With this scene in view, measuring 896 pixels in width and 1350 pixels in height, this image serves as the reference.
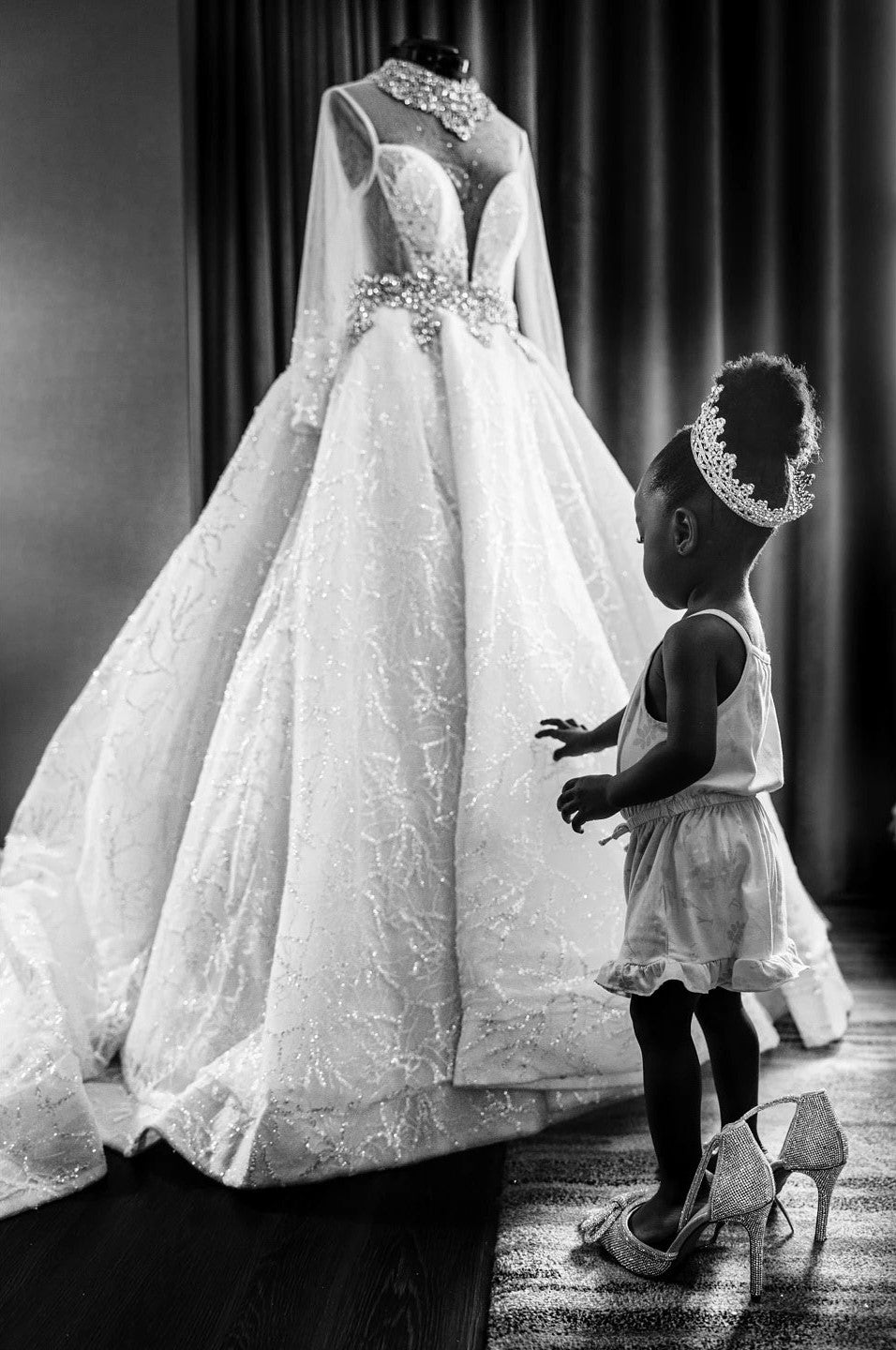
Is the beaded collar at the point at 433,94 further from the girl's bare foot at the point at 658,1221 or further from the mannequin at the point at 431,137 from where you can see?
the girl's bare foot at the point at 658,1221

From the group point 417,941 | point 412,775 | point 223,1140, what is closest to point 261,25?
point 412,775

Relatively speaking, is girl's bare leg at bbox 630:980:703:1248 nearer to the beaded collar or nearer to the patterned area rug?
the patterned area rug

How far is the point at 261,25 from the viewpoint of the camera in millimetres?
3021

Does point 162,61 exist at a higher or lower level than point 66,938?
higher

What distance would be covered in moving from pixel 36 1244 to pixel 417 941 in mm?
616

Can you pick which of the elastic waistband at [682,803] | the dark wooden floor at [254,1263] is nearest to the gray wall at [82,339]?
the dark wooden floor at [254,1263]

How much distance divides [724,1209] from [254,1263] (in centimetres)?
55

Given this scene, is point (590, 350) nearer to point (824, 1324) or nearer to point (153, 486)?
point (153, 486)

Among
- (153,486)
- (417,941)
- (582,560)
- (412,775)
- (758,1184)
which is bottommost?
(758,1184)

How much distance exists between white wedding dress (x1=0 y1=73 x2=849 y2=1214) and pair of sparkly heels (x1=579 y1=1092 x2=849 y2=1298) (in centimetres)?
30

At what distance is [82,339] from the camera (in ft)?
9.17

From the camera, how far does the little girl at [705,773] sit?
4.21 ft

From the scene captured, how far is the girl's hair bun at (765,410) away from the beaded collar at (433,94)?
1064 millimetres

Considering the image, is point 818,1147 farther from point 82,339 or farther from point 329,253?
point 82,339
